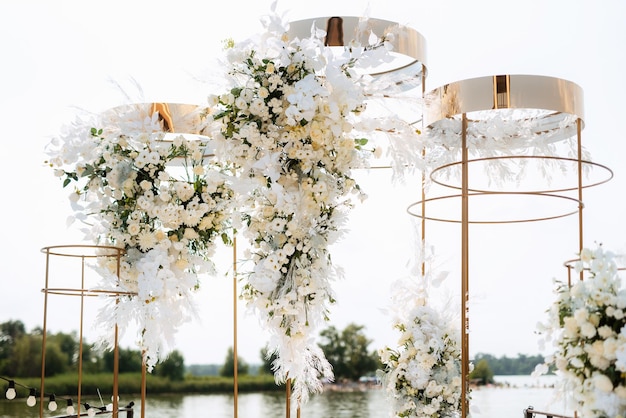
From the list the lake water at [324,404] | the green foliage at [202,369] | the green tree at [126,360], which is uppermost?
the green tree at [126,360]

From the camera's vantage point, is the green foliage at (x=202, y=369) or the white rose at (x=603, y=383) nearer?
the white rose at (x=603, y=383)

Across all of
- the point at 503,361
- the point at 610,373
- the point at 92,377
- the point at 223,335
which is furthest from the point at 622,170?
the point at 92,377

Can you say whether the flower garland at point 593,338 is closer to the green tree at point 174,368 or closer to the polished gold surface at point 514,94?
the polished gold surface at point 514,94

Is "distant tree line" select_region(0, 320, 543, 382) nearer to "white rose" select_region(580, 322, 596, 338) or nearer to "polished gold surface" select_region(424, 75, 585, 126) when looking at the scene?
"polished gold surface" select_region(424, 75, 585, 126)

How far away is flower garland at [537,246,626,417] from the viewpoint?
2.38 m

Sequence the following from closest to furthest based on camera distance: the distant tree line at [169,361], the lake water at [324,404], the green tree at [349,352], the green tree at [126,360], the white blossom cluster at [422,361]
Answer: the white blossom cluster at [422,361]
the distant tree line at [169,361]
the lake water at [324,404]
the green tree at [126,360]
the green tree at [349,352]

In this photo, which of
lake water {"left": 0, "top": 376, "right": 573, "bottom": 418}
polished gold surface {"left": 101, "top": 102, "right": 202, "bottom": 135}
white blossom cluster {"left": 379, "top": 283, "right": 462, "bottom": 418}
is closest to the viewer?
polished gold surface {"left": 101, "top": 102, "right": 202, "bottom": 135}

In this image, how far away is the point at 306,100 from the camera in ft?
10.7

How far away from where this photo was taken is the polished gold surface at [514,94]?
3.78 m

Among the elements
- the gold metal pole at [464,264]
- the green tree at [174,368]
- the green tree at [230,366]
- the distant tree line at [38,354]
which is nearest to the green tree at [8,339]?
the distant tree line at [38,354]

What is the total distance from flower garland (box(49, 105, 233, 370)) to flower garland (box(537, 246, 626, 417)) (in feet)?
6.24

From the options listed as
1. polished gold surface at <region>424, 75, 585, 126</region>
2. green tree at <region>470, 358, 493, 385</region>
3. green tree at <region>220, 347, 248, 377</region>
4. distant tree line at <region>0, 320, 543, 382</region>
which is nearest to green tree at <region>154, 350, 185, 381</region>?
distant tree line at <region>0, 320, 543, 382</region>

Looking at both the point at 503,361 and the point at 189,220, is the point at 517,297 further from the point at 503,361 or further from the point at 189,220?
the point at 189,220

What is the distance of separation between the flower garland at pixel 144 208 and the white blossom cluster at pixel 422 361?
1.40 metres
